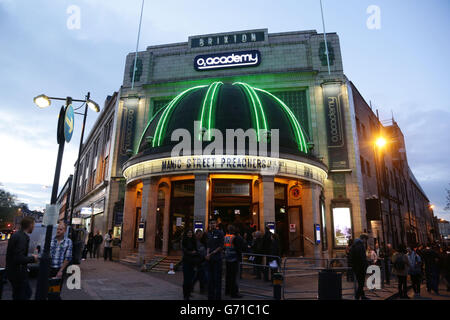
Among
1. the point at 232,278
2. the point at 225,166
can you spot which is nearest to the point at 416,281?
the point at 232,278

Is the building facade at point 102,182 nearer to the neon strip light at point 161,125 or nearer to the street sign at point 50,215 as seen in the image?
the neon strip light at point 161,125

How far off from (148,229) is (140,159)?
4.52 meters

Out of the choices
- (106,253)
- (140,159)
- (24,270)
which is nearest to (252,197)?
(140,159)

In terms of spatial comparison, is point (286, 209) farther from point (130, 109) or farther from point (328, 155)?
point (130, 109)

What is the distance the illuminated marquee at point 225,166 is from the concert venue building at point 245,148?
0.06m

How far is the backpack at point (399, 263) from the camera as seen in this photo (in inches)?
420

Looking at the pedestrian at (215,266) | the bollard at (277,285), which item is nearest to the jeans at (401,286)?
the bollard at (277,285)

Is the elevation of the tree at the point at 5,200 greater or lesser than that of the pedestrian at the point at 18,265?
greater

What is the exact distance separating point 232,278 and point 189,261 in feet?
4.98

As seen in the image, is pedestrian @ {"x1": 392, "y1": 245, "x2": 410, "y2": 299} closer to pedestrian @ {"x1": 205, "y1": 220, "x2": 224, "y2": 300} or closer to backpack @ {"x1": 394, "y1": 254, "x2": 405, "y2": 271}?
backpack @ {"x1": 394, "y1": 254, "x2": 405, "y2": 271}

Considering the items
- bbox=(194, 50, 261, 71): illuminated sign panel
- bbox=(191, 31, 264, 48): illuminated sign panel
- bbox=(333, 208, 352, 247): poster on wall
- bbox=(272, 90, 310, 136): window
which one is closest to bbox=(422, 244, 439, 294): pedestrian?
bbox=(333, 208, 352, 247): poster on wall

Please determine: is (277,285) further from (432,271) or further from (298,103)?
(298,103)

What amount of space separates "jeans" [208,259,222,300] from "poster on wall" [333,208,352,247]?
54.0 feet

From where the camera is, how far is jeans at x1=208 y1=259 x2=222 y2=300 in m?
7.85
